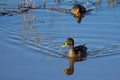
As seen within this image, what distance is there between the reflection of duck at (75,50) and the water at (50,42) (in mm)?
308

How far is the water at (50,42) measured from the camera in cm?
1126

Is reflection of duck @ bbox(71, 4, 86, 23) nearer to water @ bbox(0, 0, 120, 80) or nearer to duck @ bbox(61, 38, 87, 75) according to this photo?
water @ bbox(0, 0, 120, 80)

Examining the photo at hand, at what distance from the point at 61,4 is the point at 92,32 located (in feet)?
13.2

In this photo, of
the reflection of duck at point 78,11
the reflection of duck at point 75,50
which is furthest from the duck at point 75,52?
the reflection of duck at point 78,11

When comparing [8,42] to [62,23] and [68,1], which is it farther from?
[68,1]

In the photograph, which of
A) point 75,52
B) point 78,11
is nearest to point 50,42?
point 75,52

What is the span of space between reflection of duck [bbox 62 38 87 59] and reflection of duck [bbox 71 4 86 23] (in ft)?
12.8

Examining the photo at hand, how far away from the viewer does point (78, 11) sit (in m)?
16.6

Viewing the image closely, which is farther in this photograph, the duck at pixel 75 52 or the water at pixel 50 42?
the duck at pixel 75 52

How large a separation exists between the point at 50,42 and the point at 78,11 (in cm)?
349

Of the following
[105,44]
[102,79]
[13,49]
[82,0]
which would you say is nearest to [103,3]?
[82,0]

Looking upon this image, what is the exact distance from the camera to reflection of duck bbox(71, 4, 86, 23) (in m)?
16.7

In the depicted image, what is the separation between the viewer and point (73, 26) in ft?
48.5

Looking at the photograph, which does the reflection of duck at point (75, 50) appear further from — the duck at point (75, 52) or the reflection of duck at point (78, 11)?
the reflection of duck at point (78, 11)
